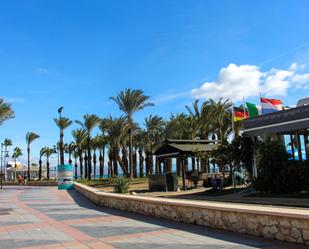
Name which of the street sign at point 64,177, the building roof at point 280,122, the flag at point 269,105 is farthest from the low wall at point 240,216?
the street sign at point 64,177

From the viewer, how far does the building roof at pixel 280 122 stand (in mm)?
16516

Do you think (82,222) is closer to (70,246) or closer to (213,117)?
(70,246)

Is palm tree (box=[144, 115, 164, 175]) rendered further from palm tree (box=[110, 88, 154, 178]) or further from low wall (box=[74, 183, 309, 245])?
low wall (box=[74, 183, 309, 245])

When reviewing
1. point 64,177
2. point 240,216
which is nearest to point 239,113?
point 64,177

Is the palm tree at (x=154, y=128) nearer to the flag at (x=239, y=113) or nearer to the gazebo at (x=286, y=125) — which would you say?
the flag at (x=239, y=113)

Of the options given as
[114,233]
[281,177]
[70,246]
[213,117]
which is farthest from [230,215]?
[213,117]

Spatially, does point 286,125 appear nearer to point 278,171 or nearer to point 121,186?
point 278,171

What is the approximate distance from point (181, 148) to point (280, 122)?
752cm

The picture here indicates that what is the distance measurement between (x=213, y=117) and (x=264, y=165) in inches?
1180

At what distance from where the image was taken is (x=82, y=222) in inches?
443

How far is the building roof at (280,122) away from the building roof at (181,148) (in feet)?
16.5

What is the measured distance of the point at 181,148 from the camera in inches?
945

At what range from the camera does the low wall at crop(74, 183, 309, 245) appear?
7.06 meters

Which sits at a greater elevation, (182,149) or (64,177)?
(182,149)
